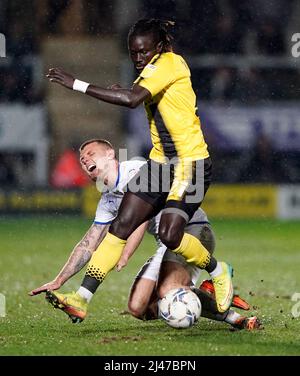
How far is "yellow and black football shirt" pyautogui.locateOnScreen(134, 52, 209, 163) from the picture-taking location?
24.9 ft

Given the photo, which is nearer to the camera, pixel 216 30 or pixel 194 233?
pixel 194 233

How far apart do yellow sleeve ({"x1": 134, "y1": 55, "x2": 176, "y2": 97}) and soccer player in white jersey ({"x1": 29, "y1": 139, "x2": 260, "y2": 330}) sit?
2.52ft

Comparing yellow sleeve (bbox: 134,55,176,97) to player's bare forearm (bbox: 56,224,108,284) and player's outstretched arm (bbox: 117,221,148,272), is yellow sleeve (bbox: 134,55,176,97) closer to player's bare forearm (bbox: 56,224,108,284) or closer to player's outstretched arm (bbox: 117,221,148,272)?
player's outstretched arm (bbox: 117,221,148,272)

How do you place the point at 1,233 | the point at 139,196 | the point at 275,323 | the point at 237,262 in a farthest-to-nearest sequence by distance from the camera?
the point at 1,233
the point at 237,262
the point at 275,323
the point at 139,196

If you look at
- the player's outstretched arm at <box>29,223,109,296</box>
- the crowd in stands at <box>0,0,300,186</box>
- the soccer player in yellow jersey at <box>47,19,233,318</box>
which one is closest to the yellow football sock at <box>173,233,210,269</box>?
the soccer player in yellow jersey at <box>47,19,233,318</box>

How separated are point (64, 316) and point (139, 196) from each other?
157cm

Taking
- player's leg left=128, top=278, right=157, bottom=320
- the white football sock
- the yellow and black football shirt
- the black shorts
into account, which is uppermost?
the yellow and black football shirt

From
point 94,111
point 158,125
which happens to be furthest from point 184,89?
point 94,111

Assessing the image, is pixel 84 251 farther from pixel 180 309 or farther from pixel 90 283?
pixel 180 309

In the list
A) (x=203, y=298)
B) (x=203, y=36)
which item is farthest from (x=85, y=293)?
(x=203, y=36)

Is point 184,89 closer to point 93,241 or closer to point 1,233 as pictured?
point 93,241

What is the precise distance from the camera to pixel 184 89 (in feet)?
25.0

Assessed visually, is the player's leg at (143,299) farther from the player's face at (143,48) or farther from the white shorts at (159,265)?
the player's face at (143,48)

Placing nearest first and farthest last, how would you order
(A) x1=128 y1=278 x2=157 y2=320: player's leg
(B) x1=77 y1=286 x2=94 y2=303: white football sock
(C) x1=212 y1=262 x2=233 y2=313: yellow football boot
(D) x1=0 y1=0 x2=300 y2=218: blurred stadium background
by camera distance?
(B) x1=77 y1=286 x2=94 y2=303: white football sock → (C) x1=212 y1=262 x2=233 y2=313: yellow football boot → (A) x1=128 y1=278 x2=157 y2=320: player's leg → (D) x1=0 y1=0 x2=300 y2=218: blurred stadium background
